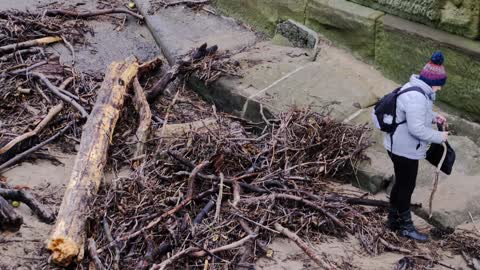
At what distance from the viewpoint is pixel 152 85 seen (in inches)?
292

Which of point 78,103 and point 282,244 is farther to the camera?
point 78,103

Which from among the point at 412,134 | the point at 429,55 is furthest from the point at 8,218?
the point at 429,55

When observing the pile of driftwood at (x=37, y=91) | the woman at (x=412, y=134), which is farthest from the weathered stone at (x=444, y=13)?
the pile of driftwood at (x=37, y=91)

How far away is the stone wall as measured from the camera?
20.1 feet

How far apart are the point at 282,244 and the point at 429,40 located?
285 centimetres

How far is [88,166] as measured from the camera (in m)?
5.32

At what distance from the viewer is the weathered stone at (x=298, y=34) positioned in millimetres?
7711

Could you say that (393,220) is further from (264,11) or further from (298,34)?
(264,11)

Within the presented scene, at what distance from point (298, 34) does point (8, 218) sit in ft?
14.3

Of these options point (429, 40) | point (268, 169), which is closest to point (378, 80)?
point (429, 40)

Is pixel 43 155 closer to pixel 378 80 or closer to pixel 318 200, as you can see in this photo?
pixel 318 200

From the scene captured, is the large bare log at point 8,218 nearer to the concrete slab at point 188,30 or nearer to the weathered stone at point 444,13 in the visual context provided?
the concrete slab at point 188,30

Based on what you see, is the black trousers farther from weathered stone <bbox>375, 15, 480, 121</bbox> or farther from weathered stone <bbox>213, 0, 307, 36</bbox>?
weathered stone <bbox>213, 0, 307, 36</bbox>

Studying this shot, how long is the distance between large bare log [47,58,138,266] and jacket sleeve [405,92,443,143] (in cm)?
237
